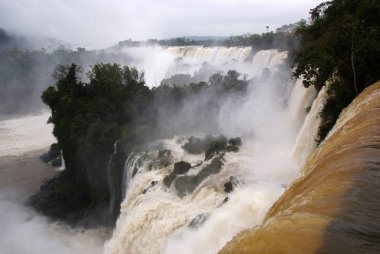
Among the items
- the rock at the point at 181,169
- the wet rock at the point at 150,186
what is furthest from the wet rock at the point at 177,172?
the wet rock at the point at 150,186

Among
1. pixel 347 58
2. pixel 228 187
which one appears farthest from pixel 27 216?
pixel 347 58

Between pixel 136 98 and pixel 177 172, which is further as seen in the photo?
pixel 136 98

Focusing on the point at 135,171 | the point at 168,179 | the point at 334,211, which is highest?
the point at 334,211

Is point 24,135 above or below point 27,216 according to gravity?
below

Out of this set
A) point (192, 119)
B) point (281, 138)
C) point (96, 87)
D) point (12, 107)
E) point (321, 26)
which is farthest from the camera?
point (12, 107)

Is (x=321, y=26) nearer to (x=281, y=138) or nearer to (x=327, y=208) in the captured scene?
(x=281, y=138)

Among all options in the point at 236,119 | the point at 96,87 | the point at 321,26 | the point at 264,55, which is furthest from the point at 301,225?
the point at 264,55

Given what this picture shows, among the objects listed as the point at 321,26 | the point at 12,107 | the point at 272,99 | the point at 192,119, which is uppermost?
the point at 321,26

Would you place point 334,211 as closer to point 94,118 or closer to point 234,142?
point 234,142
